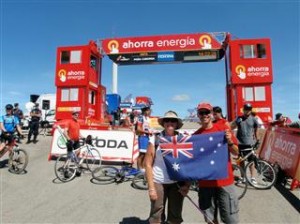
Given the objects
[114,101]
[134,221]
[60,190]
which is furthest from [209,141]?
[114,101]

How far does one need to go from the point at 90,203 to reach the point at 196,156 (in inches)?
151

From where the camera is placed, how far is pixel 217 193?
14.2 feet

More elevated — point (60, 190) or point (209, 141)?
point (209, 141)

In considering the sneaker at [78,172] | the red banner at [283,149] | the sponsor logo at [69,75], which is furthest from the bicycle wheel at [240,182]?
the sponsor logo at [69,75]

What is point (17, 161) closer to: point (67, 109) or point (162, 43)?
point (67, 109)

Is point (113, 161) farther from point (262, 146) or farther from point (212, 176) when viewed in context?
point (212, 176)

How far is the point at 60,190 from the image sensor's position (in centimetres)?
858

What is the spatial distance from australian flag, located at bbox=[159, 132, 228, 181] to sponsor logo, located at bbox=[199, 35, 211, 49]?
12955 mm

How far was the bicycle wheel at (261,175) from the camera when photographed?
836cm

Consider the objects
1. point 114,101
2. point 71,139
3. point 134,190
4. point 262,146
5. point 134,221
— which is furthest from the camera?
point 114,101

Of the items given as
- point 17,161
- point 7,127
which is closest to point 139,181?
point 17,161

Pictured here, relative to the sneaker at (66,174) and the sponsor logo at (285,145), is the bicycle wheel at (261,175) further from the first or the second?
the sneaker at (66,174)

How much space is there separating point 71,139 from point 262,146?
6416 millimetres

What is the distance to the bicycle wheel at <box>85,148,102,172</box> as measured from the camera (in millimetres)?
10798
